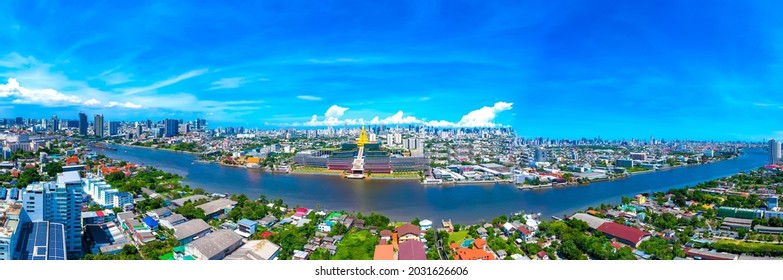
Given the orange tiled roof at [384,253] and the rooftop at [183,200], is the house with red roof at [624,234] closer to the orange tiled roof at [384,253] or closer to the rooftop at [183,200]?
the orange tiled roof at [384,253]

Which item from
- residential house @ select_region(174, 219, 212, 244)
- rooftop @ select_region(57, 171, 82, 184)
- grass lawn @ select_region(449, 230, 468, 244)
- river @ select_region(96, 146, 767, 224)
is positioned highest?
rooftop @ select_region(57, 171, 82, 184)

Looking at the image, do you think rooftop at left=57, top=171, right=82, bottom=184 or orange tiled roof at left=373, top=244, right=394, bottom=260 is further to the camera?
rooftop at left=57, top=171, right=82, bottom=184

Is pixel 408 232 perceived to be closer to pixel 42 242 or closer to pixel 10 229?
pixel 42 242

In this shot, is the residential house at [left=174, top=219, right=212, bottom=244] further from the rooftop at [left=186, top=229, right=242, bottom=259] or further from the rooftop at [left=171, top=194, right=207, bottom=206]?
the rooftop at [left=171, top=194, right=207, bottom=206]

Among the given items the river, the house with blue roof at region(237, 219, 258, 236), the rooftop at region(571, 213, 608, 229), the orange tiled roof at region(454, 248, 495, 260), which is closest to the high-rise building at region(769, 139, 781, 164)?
the river

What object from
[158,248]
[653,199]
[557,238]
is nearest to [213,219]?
[158,248]
